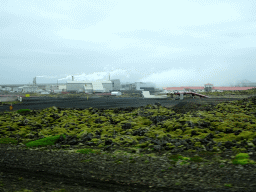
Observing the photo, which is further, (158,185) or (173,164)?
(173,164)

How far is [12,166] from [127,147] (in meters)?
5.32

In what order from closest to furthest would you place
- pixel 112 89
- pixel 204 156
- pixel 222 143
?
pixel 204 156, pixel 222 143, pixel 112 89

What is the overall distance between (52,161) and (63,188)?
3266 mm

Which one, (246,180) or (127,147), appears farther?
(127,147)

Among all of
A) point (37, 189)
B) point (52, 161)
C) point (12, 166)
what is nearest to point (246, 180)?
point (37, 189)

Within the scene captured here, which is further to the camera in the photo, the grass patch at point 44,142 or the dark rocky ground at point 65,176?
the grass patch at point 44,142

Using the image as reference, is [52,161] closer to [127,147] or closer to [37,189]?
[37,189]

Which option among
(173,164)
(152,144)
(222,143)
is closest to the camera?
(173,164)

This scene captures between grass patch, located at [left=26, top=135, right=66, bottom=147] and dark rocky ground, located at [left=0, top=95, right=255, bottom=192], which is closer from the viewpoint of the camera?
dark rocky ground, located at [left=0, top=95, right=255, bottom=192]

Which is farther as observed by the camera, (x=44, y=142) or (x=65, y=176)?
(x=44, y=142)

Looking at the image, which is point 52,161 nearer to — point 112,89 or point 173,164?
point 173,164

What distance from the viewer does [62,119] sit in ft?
70.6

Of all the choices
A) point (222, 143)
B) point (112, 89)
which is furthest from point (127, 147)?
point (112, 89)

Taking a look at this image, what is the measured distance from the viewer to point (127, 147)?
11844 mm
